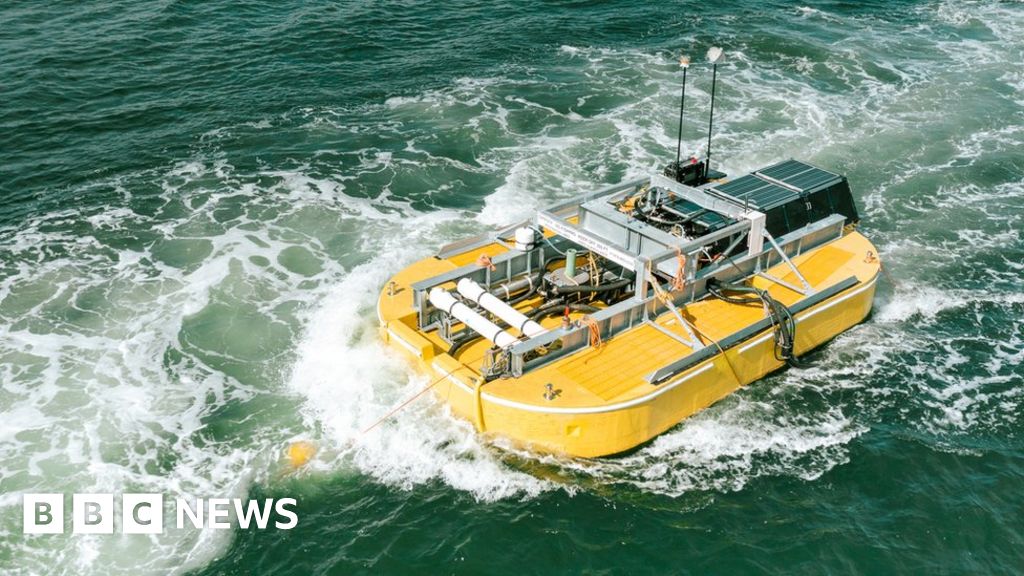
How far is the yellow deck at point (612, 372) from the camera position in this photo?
1623cm

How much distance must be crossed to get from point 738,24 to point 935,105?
10898 millimetres

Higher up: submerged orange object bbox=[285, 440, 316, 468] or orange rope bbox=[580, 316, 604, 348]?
orange rope bbox=[580, 316, 604, 348]

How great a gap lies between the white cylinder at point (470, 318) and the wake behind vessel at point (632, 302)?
0.03m

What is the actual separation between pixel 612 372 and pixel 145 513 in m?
8.87

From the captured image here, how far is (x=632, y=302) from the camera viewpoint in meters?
18.3

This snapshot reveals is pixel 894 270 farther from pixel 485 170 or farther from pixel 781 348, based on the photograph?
pixel 485 170

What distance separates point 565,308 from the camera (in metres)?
18.4

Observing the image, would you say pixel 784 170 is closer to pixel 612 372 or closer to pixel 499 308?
pixel 612 372

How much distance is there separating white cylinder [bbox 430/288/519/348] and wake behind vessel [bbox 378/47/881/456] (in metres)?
0.03

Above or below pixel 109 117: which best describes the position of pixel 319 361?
below

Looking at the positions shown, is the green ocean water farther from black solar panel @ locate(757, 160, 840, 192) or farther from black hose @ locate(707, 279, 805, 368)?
black solar panel @ locate(757, 160, 840, 192)

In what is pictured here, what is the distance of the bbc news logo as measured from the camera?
15.5 m

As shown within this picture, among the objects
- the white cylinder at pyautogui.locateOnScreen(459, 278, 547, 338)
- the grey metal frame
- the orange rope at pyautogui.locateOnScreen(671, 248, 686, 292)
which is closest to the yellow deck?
the grey metal frame

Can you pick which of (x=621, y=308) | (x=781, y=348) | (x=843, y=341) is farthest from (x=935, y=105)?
(x=621, y=308)
